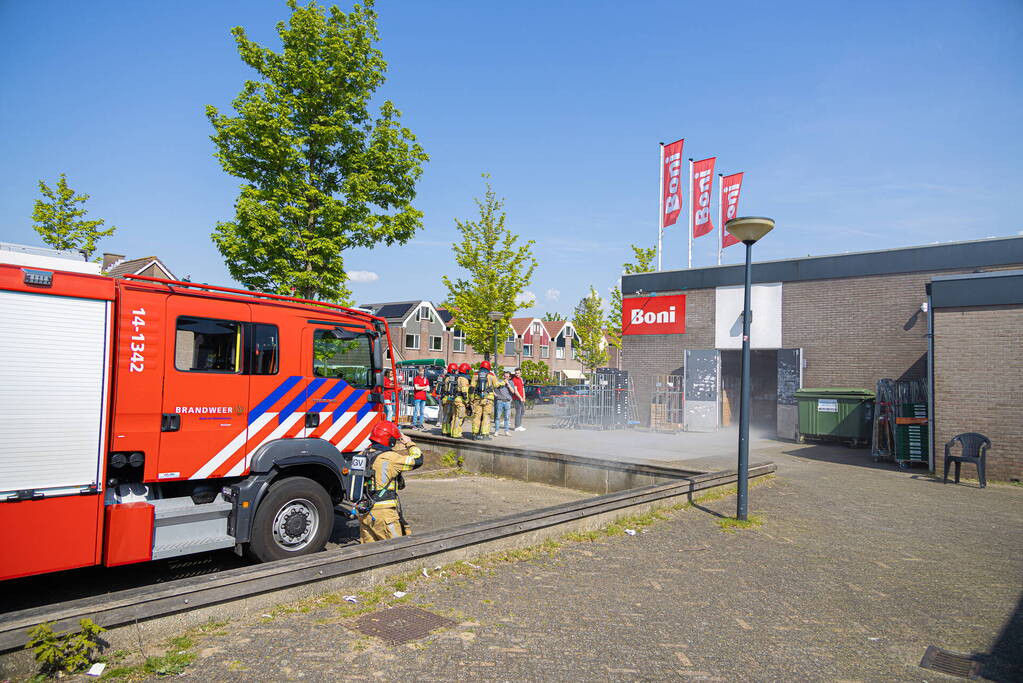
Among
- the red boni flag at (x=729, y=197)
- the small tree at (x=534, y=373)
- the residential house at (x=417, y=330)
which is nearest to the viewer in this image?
the red boni flag at (x=729, y=197)

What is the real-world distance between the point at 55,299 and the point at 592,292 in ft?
172

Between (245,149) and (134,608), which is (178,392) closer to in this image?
(134,608)

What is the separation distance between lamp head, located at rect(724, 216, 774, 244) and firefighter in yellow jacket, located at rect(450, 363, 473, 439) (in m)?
8.01

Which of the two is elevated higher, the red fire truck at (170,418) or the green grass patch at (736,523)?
the red fire truck at (170,418)

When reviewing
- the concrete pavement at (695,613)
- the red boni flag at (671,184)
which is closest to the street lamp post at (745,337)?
the concrete pavement at (695,613)

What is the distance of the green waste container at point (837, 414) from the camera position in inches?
622

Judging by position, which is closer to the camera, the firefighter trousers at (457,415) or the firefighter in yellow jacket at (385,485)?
the firefighter in yellow jacket at (385,485)

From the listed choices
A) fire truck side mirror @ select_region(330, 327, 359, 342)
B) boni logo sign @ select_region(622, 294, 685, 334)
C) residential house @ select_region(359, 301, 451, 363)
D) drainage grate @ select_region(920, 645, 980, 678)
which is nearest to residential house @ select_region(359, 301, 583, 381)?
residential house @ select_region(359, 301, 451, 363)

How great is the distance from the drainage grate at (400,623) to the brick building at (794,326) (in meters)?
13.3

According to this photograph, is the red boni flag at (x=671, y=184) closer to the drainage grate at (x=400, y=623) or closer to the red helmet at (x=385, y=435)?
→ the red helmet at (x=385, y=435)

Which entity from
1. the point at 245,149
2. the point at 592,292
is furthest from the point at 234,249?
the point at 592,292

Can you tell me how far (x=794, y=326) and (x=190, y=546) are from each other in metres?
17.5

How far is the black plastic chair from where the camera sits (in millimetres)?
10586

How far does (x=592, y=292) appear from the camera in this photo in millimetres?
55562
